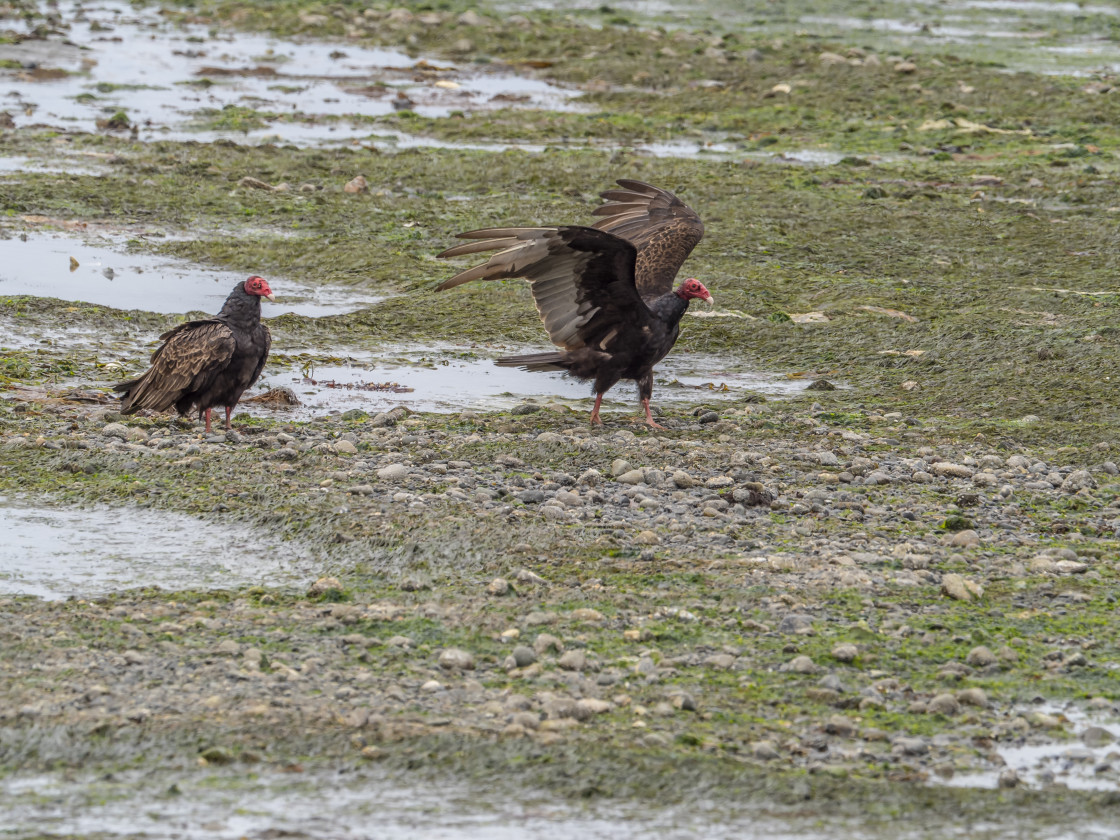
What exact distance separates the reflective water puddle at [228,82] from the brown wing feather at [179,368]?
9321mm

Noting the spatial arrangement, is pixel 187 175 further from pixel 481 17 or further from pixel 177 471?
pixel 481 17

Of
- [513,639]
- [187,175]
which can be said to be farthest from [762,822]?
[187,175]

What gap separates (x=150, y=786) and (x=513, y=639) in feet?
5.33

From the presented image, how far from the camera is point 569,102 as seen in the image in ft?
69.4

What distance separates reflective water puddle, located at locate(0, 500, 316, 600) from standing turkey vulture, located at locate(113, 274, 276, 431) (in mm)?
1407

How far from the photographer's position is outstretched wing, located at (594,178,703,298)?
34.1 feet

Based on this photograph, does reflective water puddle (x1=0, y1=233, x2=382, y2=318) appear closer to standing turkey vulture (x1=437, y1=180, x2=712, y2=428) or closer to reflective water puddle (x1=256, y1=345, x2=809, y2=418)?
reflective water puddle (x1=256, y1=345, x2=809, y2=418)

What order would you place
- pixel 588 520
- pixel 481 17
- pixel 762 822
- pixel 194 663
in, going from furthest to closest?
pixel 481 17 → pixel 588 520 → pixel 194 663 → pixel 762 822

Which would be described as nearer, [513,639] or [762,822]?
[762,822]

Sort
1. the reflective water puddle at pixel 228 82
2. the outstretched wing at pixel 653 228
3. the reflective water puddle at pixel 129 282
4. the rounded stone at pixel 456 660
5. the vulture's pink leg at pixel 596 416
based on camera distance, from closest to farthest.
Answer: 1. the rounded stone at pixel 456 660
2. the vulture's pink leg at pixel 596 416
3. the outstretched wing at pixel 653 228
4. the reflective water puddle at pixel 129 282
5. the reflective water puddle at pixel 228 82

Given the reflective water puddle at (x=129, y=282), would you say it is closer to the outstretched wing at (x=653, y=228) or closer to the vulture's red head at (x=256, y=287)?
the outstretched wing at (x=653, y=228)

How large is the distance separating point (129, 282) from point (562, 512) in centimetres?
618

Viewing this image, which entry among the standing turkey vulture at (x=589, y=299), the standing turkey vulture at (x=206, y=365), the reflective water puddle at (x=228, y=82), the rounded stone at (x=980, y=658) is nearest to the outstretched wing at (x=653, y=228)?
the standing turkey vulture at (x=589, y=299)

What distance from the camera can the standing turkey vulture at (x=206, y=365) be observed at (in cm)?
869
